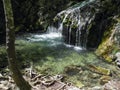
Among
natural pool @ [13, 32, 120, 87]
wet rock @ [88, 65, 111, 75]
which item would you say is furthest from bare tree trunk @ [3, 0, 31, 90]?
wet rock @ [88, 65, 111, 75]

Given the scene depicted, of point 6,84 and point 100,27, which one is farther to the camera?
point 100,27

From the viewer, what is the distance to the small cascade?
49.9ft

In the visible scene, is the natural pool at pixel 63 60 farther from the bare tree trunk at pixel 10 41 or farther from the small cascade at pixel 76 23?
the bare tree trunk at pixel 10 41

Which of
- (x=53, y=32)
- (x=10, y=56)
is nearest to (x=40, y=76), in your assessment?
(x=10, y=56)

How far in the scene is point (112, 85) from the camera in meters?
9.40

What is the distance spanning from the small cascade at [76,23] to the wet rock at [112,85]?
543 centimetres

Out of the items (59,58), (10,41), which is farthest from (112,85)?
(10,41)

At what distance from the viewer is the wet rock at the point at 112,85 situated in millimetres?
9139

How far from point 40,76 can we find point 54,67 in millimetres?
1502

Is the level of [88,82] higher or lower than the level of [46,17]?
lower

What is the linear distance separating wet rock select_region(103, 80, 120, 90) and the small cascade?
17.8ft

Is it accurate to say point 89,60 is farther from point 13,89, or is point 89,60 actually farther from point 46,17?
→ point 46,17

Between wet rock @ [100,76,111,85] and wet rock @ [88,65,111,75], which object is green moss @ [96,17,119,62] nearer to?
wet rock @ [88,65,111,75]

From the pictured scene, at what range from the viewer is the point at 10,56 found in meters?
6.95
